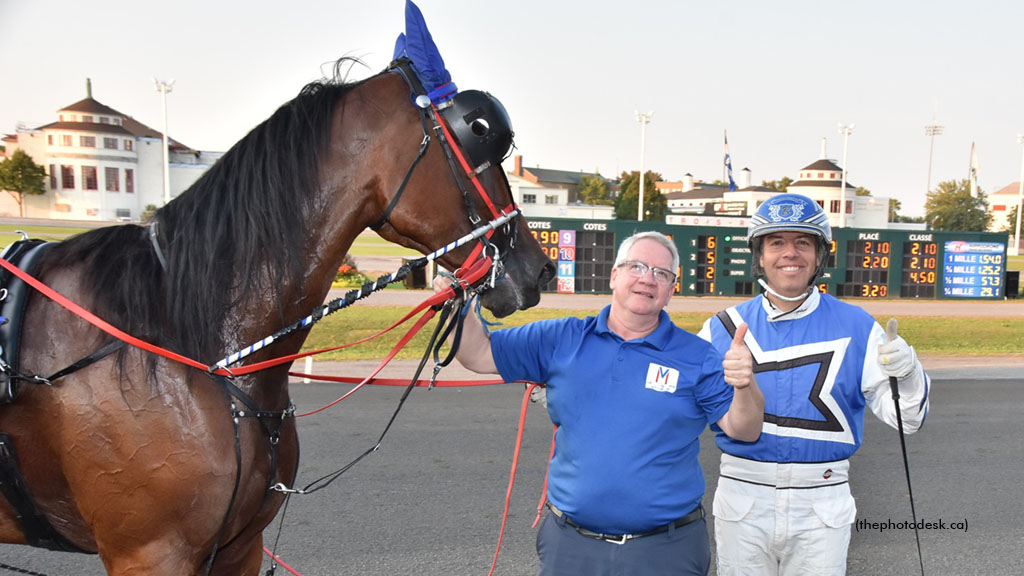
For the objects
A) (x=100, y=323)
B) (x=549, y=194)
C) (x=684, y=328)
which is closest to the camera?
(x=100, y=323)

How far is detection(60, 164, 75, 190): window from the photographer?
159 ft

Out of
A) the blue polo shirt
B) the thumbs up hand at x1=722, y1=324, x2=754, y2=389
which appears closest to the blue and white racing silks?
the blue polo shirt

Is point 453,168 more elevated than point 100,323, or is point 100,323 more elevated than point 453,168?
point 453,168

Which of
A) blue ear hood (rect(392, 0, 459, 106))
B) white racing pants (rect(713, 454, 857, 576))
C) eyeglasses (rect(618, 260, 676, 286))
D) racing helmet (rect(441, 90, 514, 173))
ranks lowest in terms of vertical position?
white racing pants (rect(713, 454, 857, 576))

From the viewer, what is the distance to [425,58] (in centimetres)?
200

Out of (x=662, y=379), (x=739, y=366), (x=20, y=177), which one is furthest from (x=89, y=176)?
(x=739, y=366)

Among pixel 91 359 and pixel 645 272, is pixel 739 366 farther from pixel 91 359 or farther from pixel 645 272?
pixel 91 359

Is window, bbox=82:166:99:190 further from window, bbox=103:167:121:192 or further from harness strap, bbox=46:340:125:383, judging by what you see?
harness strap, bbox=46:340:125:383

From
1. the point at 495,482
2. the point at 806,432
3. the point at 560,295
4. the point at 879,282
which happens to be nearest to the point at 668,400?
the point at 806,432

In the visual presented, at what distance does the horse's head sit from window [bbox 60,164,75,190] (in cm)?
5665

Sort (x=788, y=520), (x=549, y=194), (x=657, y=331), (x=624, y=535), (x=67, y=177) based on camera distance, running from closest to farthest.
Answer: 1. (x=624, y=535)
2. (x=657, y=331)
3. (x=788, y=520)
4. (x=67, y=177)
5. (x=549, y=194)

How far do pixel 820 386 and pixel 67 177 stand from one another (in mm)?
57894

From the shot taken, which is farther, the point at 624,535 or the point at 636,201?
the point at 636,201

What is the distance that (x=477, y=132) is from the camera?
6.49 feet
